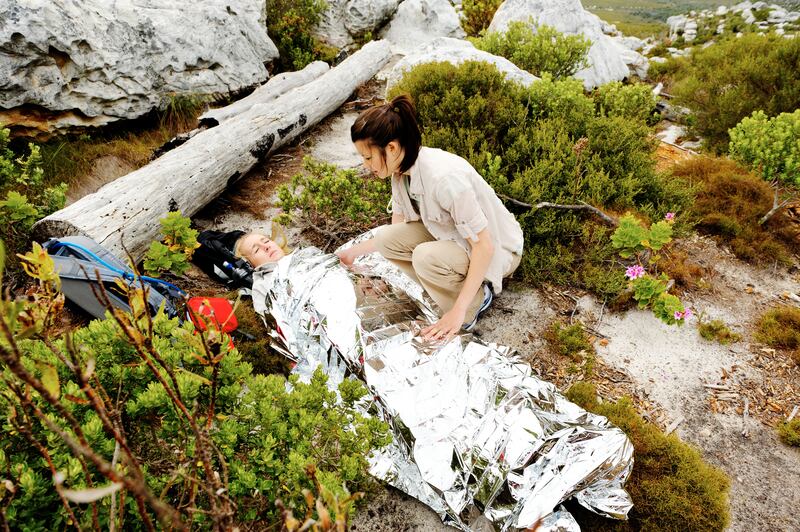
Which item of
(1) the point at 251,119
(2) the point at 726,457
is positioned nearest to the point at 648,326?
(2) the point at 726,457

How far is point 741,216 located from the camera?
15.6ft

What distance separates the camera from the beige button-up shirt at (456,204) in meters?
2.80

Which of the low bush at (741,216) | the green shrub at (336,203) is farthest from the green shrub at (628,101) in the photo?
the green shrub at (336,203)

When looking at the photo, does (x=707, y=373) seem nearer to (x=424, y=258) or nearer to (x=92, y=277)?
(x=424, y=258)

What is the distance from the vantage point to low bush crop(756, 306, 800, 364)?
12.1 ft

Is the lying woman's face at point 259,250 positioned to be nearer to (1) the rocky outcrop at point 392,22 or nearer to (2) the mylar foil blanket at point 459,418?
(2) the mylar foil blanket at point 459,418

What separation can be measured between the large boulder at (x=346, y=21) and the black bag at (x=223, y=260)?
7.28 meters

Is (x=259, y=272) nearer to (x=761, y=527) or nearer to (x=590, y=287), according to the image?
(x=590, y=287)

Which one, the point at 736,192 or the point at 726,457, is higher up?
the point at 736,192

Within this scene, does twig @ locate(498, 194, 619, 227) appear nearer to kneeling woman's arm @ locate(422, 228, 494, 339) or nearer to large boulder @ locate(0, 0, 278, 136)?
kneeling woman's arm @ locate(422, 228, 494, 339)

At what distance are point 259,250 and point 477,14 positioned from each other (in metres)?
9.90

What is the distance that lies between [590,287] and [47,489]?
3.93 meters

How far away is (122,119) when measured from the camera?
5754mm

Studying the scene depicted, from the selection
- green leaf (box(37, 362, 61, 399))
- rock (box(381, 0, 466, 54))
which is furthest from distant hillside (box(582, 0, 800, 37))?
green leaf (box(37, 362, 61, 399))
